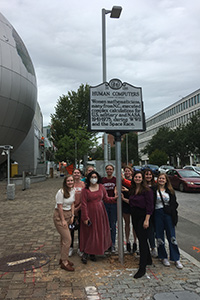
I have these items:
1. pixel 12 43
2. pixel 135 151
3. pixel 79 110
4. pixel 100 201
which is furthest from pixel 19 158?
pixel 135 151

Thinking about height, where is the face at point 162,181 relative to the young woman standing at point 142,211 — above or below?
above

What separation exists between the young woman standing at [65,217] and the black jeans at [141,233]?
1106mm

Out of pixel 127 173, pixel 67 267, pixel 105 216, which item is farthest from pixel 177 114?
pixel 67 267

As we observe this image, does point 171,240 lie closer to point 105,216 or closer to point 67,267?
point 105,216

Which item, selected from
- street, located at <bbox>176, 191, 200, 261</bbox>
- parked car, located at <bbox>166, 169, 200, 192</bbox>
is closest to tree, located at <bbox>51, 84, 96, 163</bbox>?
parked car, located at <bbox>166, 169, 200, 192</bbox>

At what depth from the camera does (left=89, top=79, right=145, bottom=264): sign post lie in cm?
471

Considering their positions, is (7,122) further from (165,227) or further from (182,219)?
(165,227)

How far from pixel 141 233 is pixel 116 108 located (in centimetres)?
226

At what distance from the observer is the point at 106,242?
15.1ft

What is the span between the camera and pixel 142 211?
4.32 meters

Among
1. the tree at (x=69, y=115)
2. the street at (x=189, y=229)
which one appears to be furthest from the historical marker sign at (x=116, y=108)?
the tree at (x=69, y=115)

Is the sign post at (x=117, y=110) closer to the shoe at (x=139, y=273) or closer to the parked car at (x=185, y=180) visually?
the shoe at (x=139, y=273)

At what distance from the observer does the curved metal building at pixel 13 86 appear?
1897 centimetres

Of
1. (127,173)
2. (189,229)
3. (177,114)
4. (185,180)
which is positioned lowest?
(189,229)
